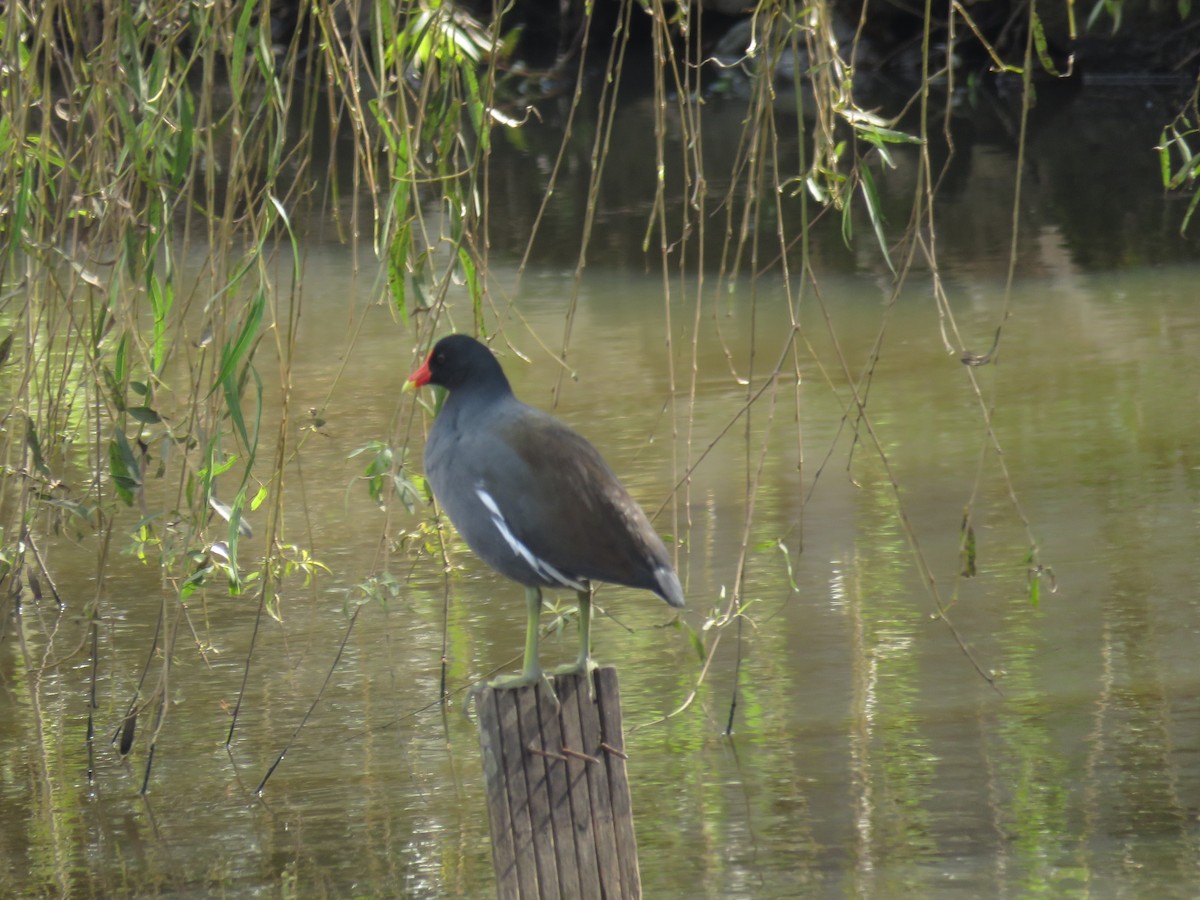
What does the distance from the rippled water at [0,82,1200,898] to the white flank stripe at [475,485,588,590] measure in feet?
1.24

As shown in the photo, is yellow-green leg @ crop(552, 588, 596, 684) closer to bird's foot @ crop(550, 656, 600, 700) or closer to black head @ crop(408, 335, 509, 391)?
bird's foot @ crop(550, 656, 600, 700)

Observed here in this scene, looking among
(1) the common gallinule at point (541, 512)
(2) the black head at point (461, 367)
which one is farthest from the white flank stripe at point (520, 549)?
(2) the black head at point (461, 367)

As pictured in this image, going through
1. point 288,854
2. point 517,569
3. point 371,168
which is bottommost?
point 288,854

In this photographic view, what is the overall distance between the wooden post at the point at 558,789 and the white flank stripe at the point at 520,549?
0.57 feet

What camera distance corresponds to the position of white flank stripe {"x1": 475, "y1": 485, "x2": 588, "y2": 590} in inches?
121

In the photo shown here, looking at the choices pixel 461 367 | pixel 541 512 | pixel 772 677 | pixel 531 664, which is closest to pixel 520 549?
pixel 541 512

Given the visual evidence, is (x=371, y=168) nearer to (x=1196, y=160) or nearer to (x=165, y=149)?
(x=165, y=149)

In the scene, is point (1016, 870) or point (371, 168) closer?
point (371, 168)

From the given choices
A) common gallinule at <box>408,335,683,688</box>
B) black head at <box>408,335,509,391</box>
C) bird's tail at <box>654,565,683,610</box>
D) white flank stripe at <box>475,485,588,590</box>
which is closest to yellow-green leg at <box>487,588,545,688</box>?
common gallinule at <box>408,335,683,688</box>

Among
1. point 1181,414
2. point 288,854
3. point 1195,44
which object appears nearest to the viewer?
point 288,854

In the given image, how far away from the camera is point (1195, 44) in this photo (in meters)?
18.4

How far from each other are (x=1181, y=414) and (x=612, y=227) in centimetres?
565

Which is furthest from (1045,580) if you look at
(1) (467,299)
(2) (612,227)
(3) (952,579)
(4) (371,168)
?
(2) (612,227)

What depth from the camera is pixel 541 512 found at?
3.04m
